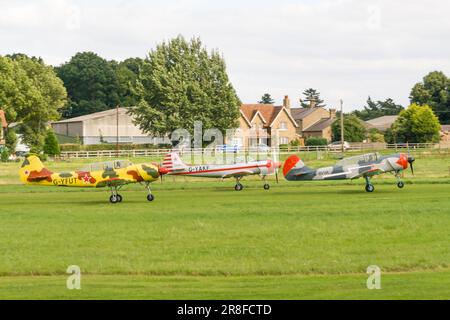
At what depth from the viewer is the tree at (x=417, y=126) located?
109m

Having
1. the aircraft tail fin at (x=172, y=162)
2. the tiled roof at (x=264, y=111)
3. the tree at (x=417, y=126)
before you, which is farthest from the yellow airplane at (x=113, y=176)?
the tiled roof at (x=264, y=111)

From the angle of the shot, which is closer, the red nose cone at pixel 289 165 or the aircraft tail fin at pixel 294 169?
the aircraft tail fin at pixel 294 169

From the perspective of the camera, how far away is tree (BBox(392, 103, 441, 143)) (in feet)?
358

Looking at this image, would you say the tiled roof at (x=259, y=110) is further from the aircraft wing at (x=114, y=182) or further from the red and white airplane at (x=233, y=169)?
the aircraft wing at (x=114, y=182)

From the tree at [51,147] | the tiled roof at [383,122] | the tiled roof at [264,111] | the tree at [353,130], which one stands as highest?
the tiled roof at [264,111]

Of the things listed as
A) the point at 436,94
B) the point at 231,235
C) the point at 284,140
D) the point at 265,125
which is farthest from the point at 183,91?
the point at 231,235

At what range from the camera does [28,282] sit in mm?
18844

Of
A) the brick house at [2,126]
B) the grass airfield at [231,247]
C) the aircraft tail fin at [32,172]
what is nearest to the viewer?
the grass airfield at [231,247]

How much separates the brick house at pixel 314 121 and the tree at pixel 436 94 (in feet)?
55.1

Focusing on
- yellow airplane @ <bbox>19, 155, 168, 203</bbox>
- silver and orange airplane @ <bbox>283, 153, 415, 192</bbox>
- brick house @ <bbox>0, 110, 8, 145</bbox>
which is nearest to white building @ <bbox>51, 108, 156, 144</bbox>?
brick house @ <bbox>0, 110, 8, 145</bbox>

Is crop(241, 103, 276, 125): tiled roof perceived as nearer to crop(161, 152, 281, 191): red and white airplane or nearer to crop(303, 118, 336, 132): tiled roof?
crop(303, 118, 336, 132): tiled roof

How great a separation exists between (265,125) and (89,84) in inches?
2498
